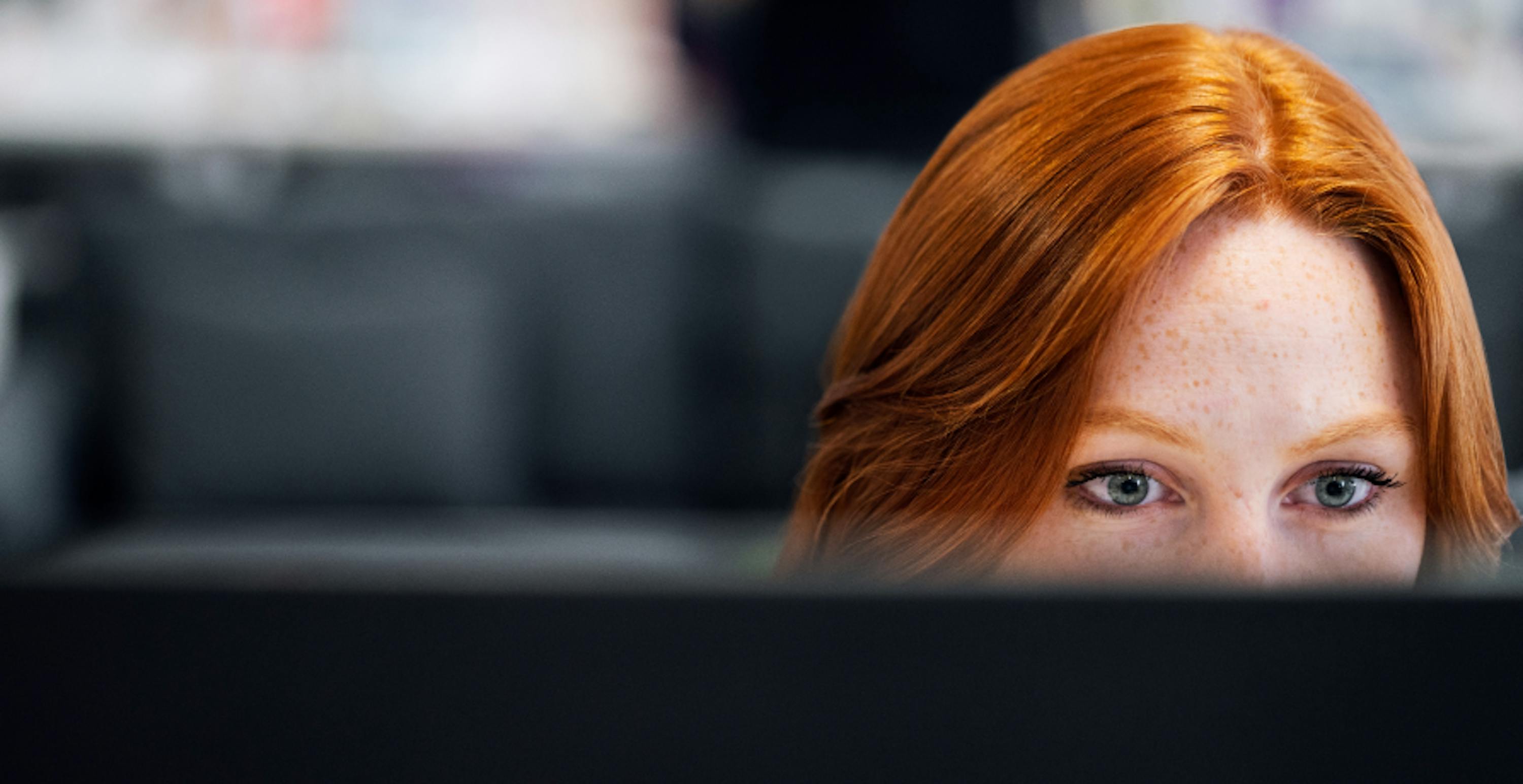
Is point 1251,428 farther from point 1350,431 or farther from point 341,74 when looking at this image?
point 341,74

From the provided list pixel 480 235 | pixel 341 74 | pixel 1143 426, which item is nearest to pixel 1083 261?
pixel 1143 426

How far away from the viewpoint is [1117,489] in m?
0.59

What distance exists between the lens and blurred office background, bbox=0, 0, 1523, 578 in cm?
192

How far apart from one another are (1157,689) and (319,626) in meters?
0.18

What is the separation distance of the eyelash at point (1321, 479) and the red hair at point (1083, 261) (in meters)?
0.02

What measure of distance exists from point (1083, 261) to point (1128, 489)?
11 centimetres

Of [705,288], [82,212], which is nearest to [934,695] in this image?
[705,288]

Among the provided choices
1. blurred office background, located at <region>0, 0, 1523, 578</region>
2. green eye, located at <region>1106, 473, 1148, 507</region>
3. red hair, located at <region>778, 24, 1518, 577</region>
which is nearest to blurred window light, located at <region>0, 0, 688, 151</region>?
blurred office background, located at <region>0, 0, 1523, 578</region>

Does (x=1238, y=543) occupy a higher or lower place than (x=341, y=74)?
lower

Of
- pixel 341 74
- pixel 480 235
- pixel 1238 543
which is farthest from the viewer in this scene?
pixel 341 74

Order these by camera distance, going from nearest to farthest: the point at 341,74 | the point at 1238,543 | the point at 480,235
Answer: the point at 1238,543 < the point at 480,235 < the point at 341,74

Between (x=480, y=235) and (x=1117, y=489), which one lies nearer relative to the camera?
(x=1117, y=489)

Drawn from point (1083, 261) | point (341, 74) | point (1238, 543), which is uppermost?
point (341, 74)

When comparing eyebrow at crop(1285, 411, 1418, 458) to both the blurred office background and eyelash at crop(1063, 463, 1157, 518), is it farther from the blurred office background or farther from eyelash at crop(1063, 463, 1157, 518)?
the blurred office background
